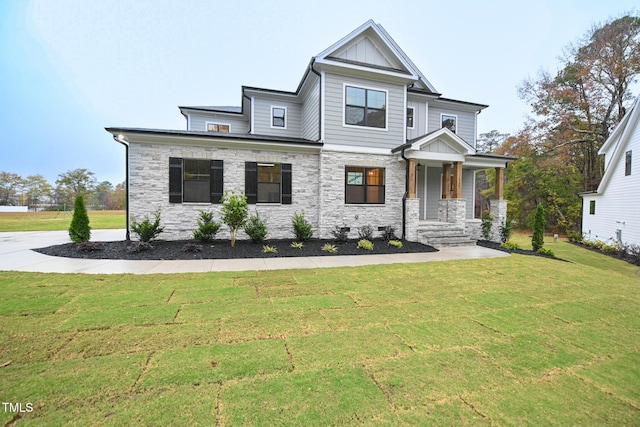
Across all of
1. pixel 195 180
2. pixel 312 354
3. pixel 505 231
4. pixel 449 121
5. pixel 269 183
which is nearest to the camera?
pixel 312 354

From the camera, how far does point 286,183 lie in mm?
10648

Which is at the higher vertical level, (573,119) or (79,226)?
(573,119)

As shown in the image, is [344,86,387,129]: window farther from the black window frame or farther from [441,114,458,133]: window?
[441,114,458,133]: window

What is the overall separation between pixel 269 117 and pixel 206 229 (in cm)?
687

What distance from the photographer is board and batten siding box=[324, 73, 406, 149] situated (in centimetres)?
1059

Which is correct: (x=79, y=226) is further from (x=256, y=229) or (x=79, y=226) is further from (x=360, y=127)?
(x=360, y=127)

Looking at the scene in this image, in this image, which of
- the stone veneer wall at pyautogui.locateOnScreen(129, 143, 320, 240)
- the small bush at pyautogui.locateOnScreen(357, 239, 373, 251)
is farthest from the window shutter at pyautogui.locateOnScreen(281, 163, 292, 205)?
the small bush at pyautogui.locateOnScreen(357, 239, 373, 251)

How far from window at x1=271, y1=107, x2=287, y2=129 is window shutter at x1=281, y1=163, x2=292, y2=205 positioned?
383 cm

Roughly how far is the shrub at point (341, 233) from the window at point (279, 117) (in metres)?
6.16

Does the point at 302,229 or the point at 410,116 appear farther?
the point at 410,116

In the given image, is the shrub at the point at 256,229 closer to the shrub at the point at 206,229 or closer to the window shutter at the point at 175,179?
the shrub at the point at 206,229

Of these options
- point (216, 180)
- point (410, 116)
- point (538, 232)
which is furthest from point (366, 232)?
point (410, 116)

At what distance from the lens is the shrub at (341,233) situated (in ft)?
33.0

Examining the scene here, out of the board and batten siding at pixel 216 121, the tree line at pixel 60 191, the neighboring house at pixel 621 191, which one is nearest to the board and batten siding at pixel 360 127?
the board and batten siding at pixel 216 121
